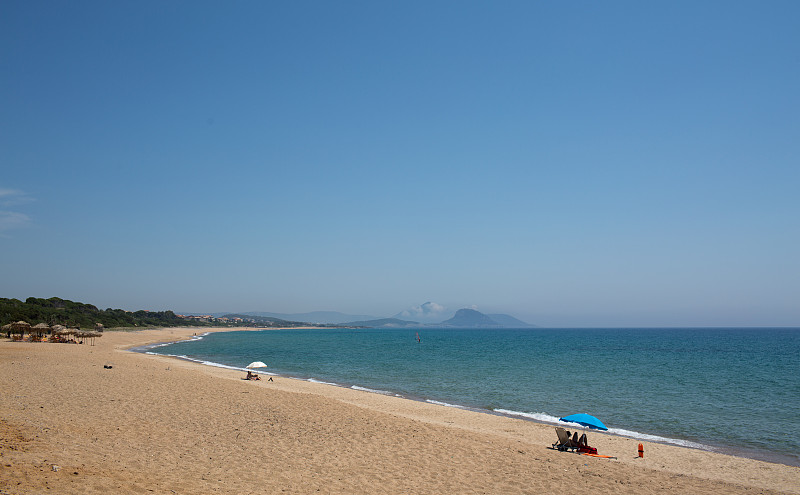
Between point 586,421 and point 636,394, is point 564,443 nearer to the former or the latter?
point 586,421

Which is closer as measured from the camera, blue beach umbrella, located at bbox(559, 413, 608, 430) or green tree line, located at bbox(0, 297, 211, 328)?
blue beach umbrella, located at bbox(559, 413, 608, 430)

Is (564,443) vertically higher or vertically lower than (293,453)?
lower

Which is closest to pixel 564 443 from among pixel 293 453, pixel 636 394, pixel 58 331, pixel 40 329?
pixel 293 453

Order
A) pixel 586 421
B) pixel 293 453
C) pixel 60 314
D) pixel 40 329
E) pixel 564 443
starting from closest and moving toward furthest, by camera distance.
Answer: pixel 293 453 < pixel 564 443 < pixel 586 421 < pixel 40 329 < pixel 60 314

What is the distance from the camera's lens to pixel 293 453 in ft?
40.1

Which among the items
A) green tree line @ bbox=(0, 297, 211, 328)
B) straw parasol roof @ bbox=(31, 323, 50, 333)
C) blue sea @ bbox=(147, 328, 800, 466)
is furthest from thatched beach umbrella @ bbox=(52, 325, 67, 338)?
blue sea @ bbox=(147, 328, 800, 466)

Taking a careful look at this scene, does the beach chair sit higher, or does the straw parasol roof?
the straw parasol roof

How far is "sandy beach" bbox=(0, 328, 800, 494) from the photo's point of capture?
9516 millimetres

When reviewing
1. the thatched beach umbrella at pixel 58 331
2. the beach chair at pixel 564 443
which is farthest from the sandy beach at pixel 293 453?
the thatched beach umbrella at pixel 58 331

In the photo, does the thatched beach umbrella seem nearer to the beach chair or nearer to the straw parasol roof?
the straw parasol roof

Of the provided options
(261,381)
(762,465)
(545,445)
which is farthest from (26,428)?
(762,465)

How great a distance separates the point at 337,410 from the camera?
1894 cm

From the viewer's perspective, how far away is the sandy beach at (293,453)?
952cm

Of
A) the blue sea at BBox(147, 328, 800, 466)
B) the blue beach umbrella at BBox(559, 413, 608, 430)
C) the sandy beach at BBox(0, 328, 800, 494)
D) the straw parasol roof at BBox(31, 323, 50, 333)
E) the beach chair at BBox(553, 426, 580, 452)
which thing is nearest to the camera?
the sandy beach at BBox(0, 328, 800, 494)
